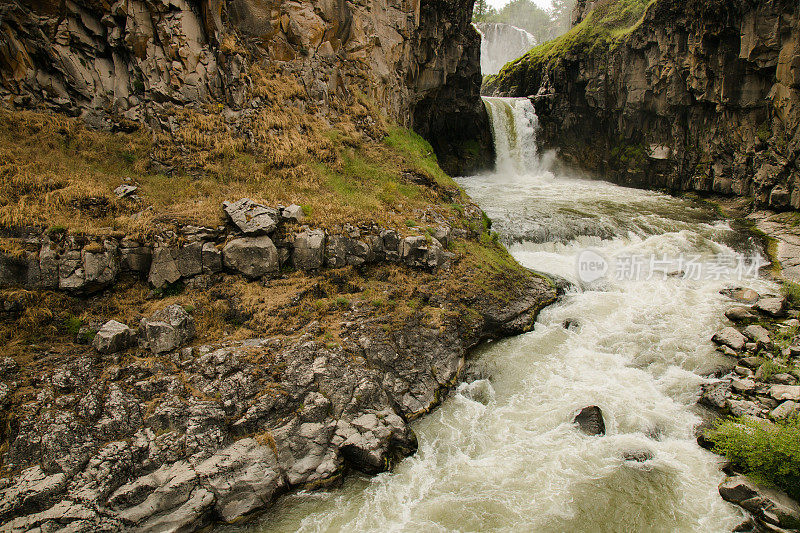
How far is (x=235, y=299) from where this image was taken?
441 inches

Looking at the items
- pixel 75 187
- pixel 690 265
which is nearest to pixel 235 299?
pixel 75 187

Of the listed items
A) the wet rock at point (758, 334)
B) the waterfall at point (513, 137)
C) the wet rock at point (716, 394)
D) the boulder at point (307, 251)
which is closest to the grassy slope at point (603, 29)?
the waterfall at point (513, 137)

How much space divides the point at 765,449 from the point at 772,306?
900 cm

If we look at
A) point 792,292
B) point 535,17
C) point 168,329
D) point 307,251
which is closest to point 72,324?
point 168,329

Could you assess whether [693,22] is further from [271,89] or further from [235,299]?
[235,299]

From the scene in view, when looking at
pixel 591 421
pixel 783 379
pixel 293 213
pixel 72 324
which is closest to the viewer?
pixel 72 324

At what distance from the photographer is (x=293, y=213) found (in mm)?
12914

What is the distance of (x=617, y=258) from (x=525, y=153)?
20.0 metres

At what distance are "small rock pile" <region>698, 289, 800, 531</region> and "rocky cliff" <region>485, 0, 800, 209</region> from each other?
11811 mm

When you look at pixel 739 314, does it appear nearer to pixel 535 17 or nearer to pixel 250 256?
pixel 250 256

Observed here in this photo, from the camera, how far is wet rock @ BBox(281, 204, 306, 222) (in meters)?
12.8

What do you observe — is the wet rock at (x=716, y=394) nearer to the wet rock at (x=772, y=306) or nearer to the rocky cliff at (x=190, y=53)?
the wet rock at (x=772, y=306)

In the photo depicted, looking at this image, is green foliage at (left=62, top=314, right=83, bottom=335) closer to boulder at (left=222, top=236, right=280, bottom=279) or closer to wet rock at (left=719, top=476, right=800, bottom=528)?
boulder at (left=222, top=236, right=280, bottom=279)

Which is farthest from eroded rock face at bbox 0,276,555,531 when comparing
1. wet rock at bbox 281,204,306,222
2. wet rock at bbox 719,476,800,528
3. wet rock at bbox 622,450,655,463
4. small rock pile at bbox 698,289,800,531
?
small rock pile at bbox 698,289,800,531
